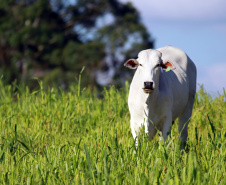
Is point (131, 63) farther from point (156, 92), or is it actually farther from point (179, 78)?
point (179, 78)

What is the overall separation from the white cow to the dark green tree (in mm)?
14015

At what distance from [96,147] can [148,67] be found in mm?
919

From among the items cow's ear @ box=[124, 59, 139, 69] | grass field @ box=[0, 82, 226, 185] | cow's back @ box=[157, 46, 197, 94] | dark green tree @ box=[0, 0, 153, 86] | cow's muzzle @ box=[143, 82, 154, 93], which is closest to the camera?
grass field @ box=[0, 82, 226, 185]

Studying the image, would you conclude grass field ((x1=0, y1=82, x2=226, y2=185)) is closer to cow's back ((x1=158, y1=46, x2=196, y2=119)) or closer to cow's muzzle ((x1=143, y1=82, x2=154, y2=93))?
cow's back ((x1=158, y1=46, x2=196, y2=119))

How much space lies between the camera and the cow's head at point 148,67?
405 centimetres

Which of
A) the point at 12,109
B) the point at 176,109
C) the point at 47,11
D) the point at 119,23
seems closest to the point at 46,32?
the point at 47,11

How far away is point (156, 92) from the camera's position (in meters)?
4.47

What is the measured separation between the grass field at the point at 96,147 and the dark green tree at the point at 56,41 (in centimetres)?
1305

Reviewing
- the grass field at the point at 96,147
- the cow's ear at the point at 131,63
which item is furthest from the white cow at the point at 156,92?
the grass field at the point at 96,147

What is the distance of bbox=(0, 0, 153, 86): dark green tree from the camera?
20062 millimetres

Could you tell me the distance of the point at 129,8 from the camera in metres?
22.8

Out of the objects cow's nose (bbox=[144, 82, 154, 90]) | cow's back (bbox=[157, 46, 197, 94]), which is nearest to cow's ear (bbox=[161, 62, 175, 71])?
cow's nose (bbox=[144, 82, 154, 90])

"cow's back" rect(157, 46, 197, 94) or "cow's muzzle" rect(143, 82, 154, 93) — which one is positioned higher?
"cow's back" rect(157, 46, 197, 94)

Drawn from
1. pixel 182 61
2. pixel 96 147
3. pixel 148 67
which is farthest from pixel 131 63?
pixel 182 61
